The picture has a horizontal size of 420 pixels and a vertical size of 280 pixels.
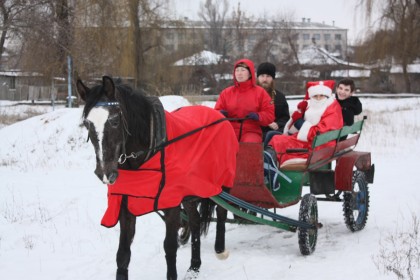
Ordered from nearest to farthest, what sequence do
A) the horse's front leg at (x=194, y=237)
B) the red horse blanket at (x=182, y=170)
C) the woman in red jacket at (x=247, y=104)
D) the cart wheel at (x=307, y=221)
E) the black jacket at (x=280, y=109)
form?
the red horse blanket at (x=182, y=170) < the horse's front leg at (x=194, y=237) < the cart wheel at (x=307, y=221) < the woman in red jacket at (x=247, y=104) < the black jacket at (x=280, y=109)

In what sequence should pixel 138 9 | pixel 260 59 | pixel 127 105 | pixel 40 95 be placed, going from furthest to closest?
pixel 260 59 < pixel 40 95 < pixel 138 9 < pixel 127 105

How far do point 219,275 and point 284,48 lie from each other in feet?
158

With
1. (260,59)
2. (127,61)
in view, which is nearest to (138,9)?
(127,61)

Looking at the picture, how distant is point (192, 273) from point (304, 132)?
2.13 metres

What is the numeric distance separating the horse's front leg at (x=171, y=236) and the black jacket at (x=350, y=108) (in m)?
3.25

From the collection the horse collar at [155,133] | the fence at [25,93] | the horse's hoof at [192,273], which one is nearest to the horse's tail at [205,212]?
the horse's hoof at [192,273]

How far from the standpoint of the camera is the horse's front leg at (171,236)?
3.89m

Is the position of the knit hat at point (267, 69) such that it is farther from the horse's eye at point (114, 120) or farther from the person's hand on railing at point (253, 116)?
the horse's eye at point (114, 120)

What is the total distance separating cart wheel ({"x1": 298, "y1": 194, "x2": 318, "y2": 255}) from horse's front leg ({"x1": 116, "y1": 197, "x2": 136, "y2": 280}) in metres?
1.85

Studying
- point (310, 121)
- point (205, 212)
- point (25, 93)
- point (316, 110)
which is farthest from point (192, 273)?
point (25, 93)

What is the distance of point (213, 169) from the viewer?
419 centimetres

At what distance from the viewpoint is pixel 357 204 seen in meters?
5.95

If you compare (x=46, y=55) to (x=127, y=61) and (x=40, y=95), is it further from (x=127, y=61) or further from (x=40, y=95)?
(x=40, y=95)

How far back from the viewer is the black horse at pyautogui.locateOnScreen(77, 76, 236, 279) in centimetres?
323
